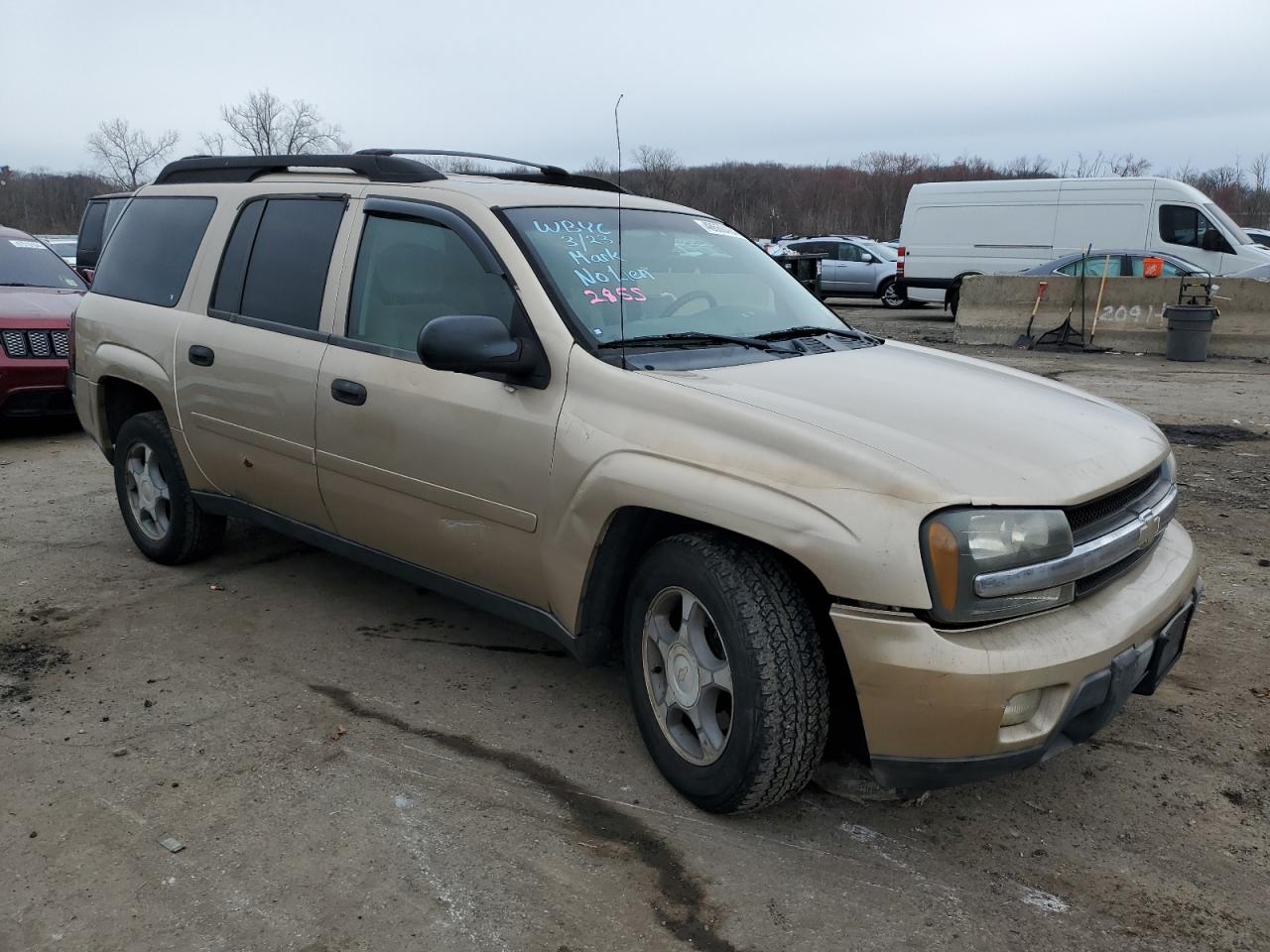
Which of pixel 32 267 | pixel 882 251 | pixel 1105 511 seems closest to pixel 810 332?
pixel 1105 511

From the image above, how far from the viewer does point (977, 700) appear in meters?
2.42

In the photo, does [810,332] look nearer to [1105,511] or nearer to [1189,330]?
[1105,511]

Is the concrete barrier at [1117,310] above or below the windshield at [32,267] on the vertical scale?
below

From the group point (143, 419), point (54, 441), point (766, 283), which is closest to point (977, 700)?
point (766, 283)

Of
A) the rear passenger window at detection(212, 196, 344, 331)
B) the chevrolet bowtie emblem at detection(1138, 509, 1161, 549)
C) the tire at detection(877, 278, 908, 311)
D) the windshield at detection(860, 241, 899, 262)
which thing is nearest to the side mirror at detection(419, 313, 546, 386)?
the rear passenger window at detection(212, 196, 344, 331)

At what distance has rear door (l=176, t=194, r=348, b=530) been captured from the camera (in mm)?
3984

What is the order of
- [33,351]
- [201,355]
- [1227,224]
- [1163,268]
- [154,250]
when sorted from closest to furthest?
[201,355] < [154,250] < [33,351] < [1163,268] < [1227,224]

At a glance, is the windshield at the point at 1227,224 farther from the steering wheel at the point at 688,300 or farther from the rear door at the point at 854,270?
the steering wheel at the point at 688,300

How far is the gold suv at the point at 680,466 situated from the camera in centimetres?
250

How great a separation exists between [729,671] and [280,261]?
8.63 feet

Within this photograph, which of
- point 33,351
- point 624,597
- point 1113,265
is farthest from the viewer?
point 1113,265

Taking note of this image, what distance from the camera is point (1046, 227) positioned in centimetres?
1803

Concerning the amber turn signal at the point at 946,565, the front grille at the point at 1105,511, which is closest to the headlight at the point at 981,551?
the amber turn signal at the point at 946,565

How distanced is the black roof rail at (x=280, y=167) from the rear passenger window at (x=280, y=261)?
177mm
